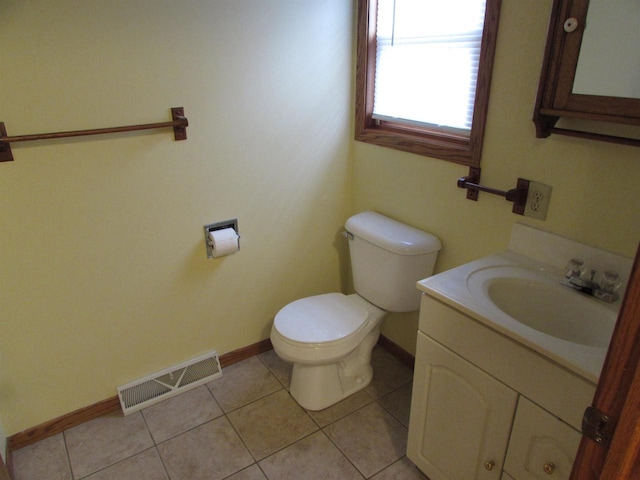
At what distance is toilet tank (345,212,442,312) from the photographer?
1.84 m

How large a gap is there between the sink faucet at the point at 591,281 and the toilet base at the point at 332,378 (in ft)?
3.00

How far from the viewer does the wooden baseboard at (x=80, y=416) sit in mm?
1792

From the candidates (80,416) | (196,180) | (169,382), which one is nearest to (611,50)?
(196,180)

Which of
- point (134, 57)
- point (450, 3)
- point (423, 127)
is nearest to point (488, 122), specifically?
point (423, 127)

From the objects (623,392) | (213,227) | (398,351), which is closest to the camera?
(623,392)

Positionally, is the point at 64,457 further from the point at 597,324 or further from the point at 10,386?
the point at 597,324

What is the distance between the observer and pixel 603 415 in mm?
606

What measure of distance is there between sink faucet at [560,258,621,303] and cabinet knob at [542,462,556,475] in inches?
19.9

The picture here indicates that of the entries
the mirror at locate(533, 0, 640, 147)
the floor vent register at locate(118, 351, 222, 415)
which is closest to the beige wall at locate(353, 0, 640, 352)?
the mirror at locate(533, 0, 640, 147)

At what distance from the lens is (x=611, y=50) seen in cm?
112

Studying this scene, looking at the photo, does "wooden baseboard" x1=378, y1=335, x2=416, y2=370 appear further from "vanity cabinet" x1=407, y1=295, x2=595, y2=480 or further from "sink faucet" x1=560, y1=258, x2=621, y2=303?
"sink faucet" x1=560, y1=258, x2=621, y2=303

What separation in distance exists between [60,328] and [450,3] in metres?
1.99

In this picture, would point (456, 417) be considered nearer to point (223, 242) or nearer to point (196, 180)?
point (223, 242)

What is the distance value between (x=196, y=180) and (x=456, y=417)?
135 cm
